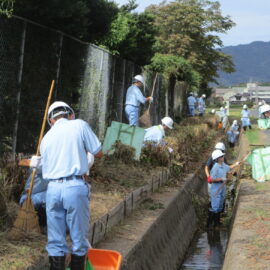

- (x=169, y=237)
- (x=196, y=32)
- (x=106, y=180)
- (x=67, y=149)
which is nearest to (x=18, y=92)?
(x=106, y=180)

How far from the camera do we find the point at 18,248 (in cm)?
543

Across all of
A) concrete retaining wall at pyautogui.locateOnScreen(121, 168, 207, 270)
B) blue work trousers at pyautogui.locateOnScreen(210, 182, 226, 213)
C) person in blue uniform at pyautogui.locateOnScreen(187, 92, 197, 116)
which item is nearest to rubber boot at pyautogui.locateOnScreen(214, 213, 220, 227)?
blue work trousers at pyautogui.locateOnScreen(210, 182, 226, 213)

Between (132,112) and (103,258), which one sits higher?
(132,112)

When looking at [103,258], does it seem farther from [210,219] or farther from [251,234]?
[210,219]

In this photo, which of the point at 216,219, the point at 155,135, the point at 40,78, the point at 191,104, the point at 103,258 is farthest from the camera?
the point at 191,104

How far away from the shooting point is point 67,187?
504cm

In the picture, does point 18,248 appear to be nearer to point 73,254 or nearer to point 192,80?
point 73,254

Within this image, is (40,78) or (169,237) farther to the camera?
(169,237)

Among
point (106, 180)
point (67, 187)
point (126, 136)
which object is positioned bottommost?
point (106, 180)

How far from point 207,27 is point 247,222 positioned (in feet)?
146

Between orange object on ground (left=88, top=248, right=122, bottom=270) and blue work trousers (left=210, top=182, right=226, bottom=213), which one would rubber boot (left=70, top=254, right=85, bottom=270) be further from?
blue work trousers (left=210, top=182, right=226, bottom=213)

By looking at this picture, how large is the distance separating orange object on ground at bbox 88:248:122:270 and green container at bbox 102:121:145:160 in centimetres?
582

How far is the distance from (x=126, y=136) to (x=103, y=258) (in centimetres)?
605

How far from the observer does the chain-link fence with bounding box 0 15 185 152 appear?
8500 millimetres
